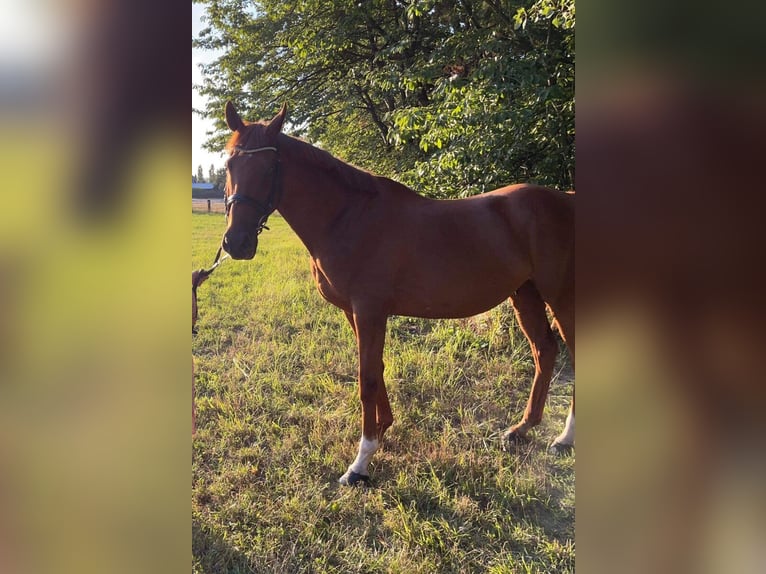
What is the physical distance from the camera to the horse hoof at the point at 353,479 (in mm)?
2439

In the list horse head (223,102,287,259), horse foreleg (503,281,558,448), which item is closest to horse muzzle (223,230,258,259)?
horse head (223,102,287,259)

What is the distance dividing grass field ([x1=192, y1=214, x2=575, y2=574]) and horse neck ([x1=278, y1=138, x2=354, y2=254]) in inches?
20.3

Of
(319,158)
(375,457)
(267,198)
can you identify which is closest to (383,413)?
(375,457)

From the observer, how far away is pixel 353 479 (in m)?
2.46

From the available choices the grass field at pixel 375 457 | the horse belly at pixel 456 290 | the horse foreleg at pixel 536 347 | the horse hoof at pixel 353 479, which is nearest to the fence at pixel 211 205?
the grass field at pixel 375 457

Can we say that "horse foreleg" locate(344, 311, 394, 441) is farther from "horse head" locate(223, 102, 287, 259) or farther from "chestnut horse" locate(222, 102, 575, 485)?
"horse head" locate(223, 102, 287, 259)

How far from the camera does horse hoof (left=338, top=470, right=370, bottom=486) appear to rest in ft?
8.00

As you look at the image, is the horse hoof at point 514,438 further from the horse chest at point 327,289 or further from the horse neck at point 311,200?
the horse neck at point 311,200

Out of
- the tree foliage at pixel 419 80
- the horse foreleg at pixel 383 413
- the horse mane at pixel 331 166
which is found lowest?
the horse foreleg at pixel 383 413
